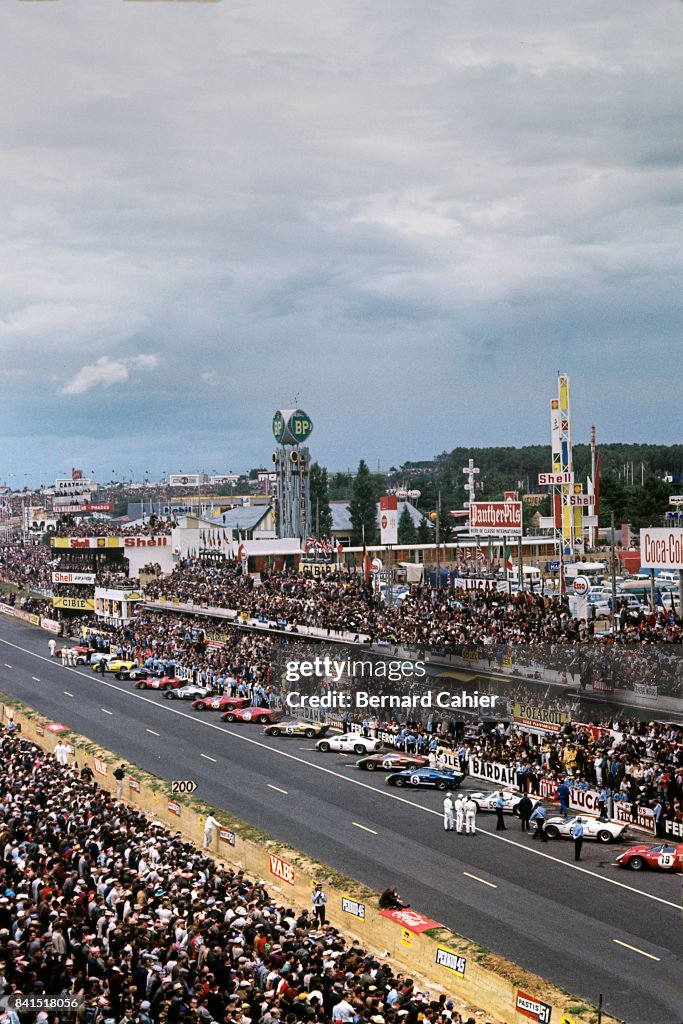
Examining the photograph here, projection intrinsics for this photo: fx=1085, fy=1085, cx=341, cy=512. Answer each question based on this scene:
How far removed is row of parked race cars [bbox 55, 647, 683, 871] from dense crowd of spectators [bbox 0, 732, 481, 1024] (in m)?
9.72

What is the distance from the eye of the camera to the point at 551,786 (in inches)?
1431

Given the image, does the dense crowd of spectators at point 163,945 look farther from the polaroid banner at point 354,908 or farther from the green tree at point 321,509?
the green tree at point 321,509

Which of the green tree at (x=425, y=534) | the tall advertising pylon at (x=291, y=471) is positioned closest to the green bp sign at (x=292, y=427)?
the tall advertising pylon at (x=291, y=471)

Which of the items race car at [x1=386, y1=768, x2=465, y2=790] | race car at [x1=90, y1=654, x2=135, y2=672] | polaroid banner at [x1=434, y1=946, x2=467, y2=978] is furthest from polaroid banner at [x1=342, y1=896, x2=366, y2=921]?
race car at [x1=90, y1=654, x2=135, y2=672]

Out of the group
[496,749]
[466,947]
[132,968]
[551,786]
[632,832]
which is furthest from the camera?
[496,749]

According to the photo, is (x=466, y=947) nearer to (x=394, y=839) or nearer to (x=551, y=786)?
(x=394, y=839)

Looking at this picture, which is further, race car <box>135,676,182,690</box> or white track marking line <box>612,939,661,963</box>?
race car <box>135,676,182,690</box>

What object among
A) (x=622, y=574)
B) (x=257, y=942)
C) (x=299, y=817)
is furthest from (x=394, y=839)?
(x=622, y=574)

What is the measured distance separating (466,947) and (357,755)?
21736 millimetres

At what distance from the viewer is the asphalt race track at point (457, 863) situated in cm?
2430

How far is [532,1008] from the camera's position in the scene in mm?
19438

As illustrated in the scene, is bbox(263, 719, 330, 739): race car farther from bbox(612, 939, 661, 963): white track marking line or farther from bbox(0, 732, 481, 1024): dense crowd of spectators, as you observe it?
bbox(612, 939, 661, 963): white track marking line

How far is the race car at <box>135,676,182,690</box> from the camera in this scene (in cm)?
6312

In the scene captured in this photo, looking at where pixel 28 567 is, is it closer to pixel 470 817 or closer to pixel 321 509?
pixel 321 509
